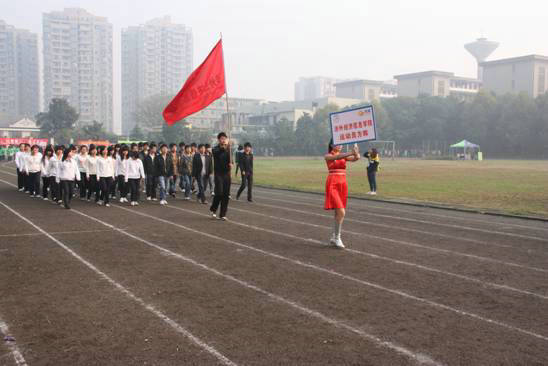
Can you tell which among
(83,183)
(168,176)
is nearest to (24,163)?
(83,183)

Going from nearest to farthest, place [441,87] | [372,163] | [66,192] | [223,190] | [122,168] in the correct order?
[223,190] → [66,192] → [122,168] → [372,163] → [441,87]

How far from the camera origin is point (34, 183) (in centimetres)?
1819

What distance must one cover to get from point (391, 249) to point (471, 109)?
81158 millimetres

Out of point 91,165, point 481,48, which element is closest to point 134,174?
point 91,165

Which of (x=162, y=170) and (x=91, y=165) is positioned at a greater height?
(x=91, y=165)

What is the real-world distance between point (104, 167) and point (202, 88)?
12.2ft

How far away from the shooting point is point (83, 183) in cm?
1697

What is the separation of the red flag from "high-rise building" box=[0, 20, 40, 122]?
15866 cm

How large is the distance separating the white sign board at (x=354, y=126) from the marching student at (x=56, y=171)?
8.43 m

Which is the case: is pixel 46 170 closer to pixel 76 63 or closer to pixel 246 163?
pixel 246 163

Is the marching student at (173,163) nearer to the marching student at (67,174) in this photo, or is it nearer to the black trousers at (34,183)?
the marching student at (67,174)

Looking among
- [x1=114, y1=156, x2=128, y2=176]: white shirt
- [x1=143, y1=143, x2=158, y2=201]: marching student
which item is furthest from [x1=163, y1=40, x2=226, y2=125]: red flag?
[x1=114, y1=156, x2=128, y2=176]: white shirt

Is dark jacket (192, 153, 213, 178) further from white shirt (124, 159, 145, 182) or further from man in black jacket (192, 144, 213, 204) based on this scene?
white shirt (124, 159, 145, 182)

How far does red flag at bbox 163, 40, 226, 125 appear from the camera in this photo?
15.4 m
